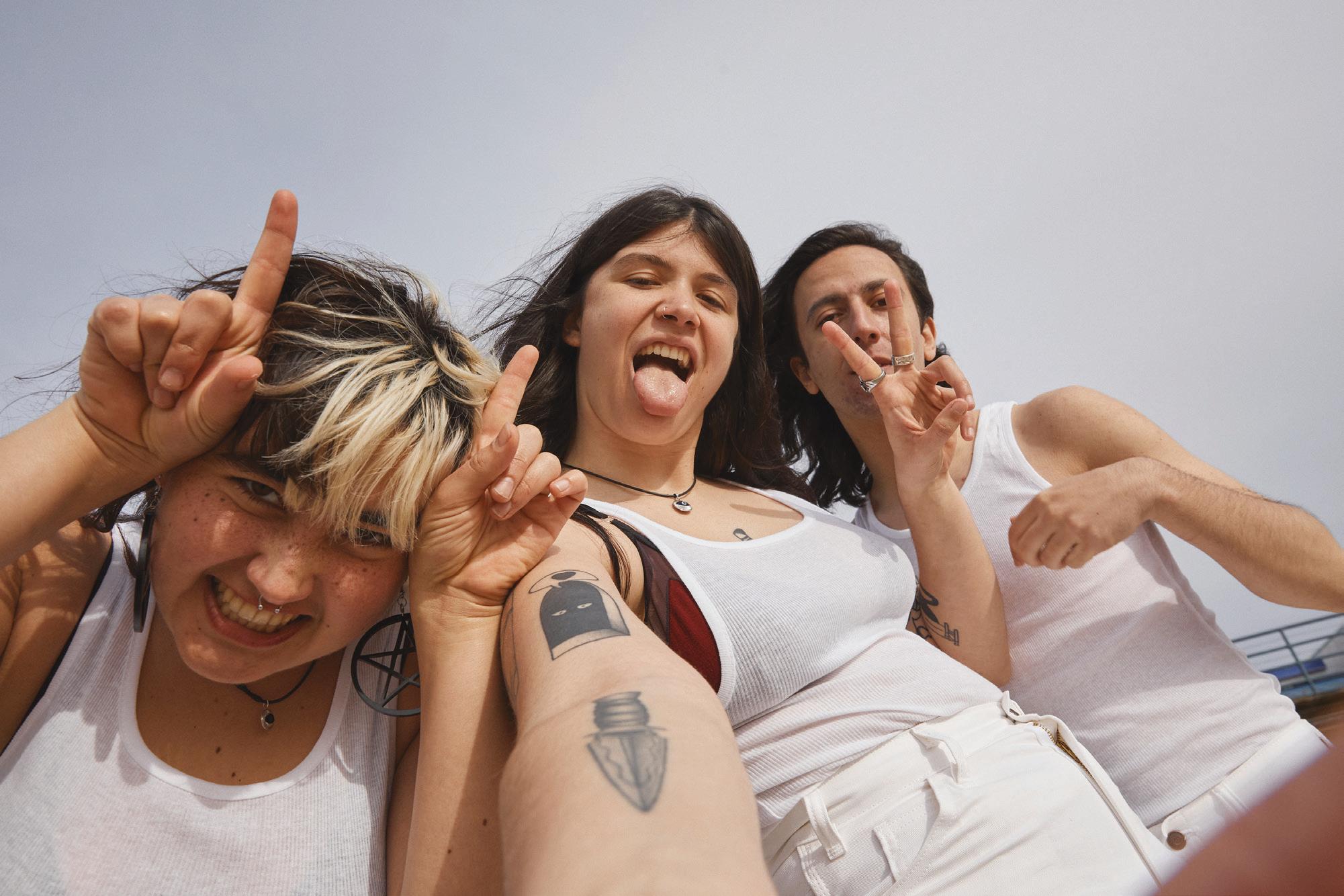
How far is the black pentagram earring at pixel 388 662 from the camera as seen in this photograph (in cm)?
192

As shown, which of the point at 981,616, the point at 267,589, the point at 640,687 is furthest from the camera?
the point at 981,616

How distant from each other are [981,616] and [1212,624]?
3.16 ft

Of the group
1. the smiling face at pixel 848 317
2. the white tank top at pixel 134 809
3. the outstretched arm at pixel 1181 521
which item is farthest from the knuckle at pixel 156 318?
the smiling face at pixel 848 317

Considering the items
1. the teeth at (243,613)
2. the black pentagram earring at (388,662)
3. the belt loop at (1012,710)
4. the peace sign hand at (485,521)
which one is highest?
the peace sign hand at (485,521)

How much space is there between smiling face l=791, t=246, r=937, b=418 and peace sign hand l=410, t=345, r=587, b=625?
2.26 metres

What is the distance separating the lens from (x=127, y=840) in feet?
5.36

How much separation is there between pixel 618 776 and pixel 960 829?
116 centimetres

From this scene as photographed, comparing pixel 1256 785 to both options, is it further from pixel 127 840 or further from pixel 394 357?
pixel 127 840

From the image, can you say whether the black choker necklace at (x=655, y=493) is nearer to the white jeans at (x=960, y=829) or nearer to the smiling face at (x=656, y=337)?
the smiling face at (x=656, y=337)

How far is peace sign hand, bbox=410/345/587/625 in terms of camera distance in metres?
1.68

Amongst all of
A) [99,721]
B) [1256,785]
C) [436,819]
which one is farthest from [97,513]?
[1256,785]

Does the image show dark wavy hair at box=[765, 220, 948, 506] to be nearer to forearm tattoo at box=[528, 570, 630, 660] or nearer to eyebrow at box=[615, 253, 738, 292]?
eyebrow at box=[615, 253, 738, 292]

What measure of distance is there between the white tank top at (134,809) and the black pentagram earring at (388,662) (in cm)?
14

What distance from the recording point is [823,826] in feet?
5.78
